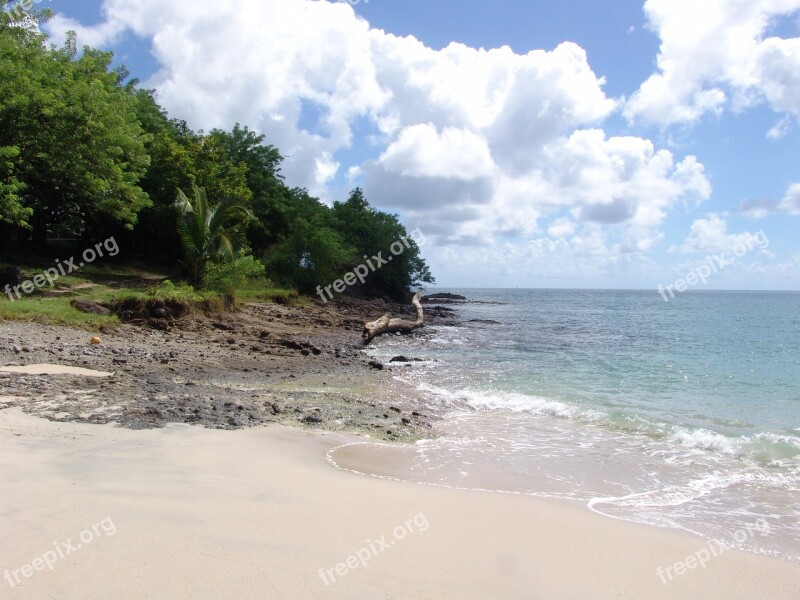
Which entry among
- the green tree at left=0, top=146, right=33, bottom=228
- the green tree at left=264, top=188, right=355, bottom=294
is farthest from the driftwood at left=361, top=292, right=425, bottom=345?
the green tree at left=0, top=146, right=33, bottom=228

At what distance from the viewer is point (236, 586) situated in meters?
3.50

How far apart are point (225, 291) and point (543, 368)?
1287cm

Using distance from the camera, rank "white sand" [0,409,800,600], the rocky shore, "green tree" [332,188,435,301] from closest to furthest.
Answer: "white sand" [0,409,800,600] < the rocky shore < "green tree" [332,188,435,301]

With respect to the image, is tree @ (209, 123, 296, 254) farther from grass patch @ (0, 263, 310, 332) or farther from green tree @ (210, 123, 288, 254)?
grass patch @ (0, 263, 310, 332)

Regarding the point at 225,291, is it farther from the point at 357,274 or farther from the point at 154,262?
the point at 357,274

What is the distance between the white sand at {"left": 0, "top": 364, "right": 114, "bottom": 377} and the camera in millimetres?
9258

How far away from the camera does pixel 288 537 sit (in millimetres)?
4309

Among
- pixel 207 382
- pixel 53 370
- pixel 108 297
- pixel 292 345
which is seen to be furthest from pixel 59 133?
pixel 207 382

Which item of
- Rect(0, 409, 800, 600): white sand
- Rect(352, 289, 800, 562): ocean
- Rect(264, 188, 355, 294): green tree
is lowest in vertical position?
Rect(352, 289, 800, 562): ocean

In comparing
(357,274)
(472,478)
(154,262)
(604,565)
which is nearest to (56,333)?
(472,478)

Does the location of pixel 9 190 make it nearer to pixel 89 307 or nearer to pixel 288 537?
pixel 89 307

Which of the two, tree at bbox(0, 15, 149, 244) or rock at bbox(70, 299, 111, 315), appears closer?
rock at bbox(70, 299, 111, 315)

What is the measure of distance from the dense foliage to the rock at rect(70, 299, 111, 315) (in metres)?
3.51

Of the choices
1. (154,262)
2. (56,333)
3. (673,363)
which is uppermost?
(154,262)
